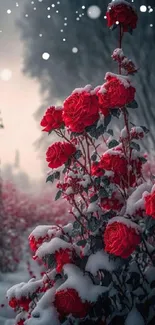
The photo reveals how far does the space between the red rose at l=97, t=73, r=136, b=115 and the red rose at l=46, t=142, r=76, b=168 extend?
264 millimetres

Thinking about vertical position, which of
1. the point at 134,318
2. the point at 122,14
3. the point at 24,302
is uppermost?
the point at 122,14

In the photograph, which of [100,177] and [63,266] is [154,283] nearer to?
[63,266]

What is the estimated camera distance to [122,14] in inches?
69.9

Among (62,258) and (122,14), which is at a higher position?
(122,14)

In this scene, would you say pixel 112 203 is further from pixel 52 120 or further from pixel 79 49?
pixel 79 49

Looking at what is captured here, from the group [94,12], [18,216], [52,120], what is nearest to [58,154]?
[52,120]

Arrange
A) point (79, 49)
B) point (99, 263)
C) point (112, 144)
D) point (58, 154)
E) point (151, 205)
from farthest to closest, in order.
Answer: point (79, 49) < point (112, 144) < point (58, 154) < point (99, 263) < point (151, 205)

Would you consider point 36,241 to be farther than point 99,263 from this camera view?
Yes

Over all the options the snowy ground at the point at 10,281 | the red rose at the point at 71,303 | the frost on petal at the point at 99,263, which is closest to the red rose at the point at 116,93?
the frost on petal at the point at 99,263

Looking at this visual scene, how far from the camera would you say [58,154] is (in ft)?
5.68

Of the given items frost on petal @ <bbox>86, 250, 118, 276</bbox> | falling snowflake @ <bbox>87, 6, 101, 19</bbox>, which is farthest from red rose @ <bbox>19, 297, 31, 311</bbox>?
falling snowflake @ <bbox>87, 6, 101, 19</bbox>

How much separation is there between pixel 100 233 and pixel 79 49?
4.04m

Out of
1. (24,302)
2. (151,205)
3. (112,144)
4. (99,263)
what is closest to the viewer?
(151,205)

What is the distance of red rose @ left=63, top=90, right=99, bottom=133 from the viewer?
1.63 m
